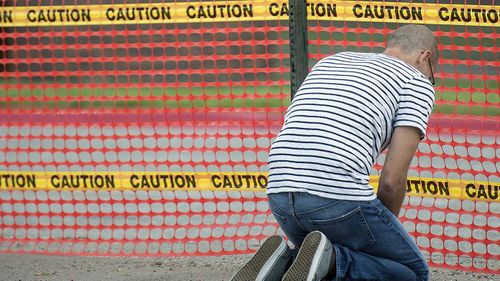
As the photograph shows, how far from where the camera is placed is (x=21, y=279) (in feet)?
20.9

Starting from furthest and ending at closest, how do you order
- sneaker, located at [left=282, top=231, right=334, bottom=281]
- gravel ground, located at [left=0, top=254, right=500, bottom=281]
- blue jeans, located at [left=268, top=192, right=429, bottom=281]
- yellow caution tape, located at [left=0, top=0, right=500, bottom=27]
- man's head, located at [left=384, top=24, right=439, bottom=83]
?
1. yellow caution tape, located at [left=0, top=0, right=500, bottom=27]
2. gravel ground, located at [left=0, top=254, right=500, bottom=281]
3. man's head, located at [left=384, top=24, right=439, bottom=83]
4. blue jeans, located at [left=268, top=192, right=429, bottom=281]
5. sneaker, located at [left=282, top=231, right=334, bottom=281]

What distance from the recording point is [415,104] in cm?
458

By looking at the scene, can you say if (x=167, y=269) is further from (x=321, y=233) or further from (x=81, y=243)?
(x=321, y=233)

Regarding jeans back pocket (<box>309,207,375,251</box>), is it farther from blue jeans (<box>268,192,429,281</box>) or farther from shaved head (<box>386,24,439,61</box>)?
shaved head (<box>386,24,439,61</box>)

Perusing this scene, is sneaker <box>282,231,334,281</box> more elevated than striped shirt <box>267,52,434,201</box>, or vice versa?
striped shirt <box>267,52,434,201</box>

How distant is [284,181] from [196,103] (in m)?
12.0

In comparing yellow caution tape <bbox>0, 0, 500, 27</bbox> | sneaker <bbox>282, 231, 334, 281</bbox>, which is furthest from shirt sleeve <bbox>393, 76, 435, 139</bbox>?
yellow caution tape <bbox>0, 0, 500, 27</bbox>

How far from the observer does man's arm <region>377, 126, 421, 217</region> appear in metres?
4.50

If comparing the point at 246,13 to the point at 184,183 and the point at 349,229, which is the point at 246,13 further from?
the point at 349,229

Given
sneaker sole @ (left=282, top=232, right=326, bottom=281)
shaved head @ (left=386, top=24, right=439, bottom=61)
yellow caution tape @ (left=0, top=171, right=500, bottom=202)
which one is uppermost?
shaved head @ (left=386, top=24, right=439, bottom=61)

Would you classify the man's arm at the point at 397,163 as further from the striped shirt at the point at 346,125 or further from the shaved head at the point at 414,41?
the shaved head at the point at 414,41

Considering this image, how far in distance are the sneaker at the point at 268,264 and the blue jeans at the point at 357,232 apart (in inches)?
3.7

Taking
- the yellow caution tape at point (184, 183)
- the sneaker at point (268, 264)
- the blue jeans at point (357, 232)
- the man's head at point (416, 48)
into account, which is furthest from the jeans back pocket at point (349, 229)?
the yellow caution tape at point (184, 183)

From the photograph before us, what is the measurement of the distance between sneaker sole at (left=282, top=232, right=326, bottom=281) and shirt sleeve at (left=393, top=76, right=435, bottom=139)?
63 centimetres
